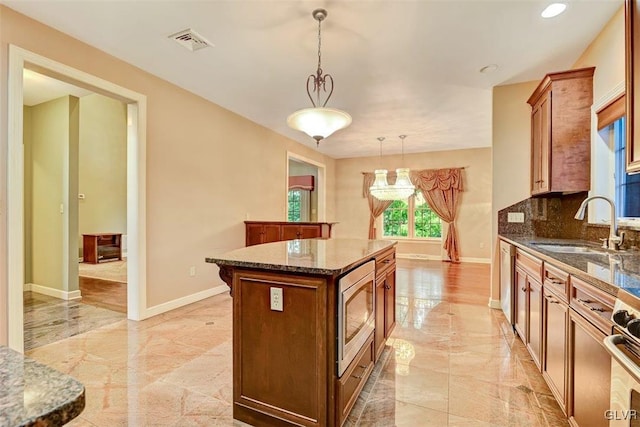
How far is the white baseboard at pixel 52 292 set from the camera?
160 inches

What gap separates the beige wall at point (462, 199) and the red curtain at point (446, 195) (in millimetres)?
158

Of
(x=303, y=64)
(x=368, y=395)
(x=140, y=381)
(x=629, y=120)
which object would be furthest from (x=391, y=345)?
(x=303, y=64)

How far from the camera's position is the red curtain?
7.29 m

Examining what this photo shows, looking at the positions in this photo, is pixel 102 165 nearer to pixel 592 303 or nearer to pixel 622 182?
pixel 592 303

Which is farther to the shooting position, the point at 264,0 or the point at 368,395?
the point at 264,0

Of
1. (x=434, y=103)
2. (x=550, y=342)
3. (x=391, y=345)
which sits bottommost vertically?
(x=391, y=345)

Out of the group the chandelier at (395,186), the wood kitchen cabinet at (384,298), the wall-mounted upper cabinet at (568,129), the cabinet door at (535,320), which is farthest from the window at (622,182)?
the chandelier at (395,186)

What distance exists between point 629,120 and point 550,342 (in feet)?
4.37

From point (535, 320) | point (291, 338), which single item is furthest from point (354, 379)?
point (535, 320)

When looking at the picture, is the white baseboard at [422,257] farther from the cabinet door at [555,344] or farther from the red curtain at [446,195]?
the cabinet door at [555,344]

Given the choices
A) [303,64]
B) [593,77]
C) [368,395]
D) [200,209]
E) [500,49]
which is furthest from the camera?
[200,209]

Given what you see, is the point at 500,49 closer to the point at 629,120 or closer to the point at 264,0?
the point at 629,120

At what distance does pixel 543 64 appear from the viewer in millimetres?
3225

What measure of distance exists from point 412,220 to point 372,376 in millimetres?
6221
